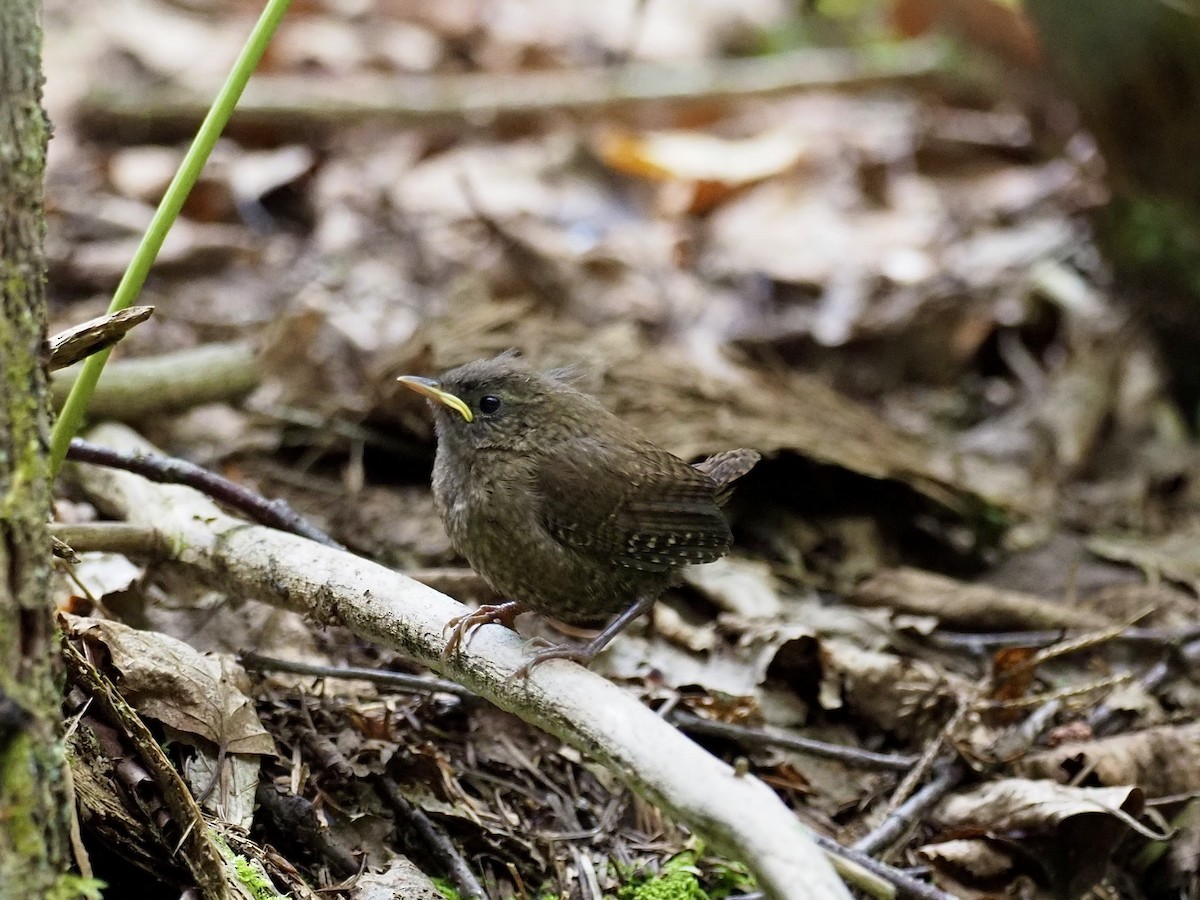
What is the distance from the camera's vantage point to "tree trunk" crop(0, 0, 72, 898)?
68.9 inches

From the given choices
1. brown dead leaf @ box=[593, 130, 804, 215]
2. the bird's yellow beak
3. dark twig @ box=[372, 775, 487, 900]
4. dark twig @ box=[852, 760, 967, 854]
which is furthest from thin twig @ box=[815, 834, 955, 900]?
brown dead leaf @ box=[593, 130, 804, 215]

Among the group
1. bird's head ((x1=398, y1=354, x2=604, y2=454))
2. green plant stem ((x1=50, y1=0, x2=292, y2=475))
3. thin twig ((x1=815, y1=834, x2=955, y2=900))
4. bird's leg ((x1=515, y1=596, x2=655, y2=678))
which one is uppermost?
green plant stem ((x1=50, y1=0, x2=292, y2=475))

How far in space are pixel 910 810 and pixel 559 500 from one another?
1.27 meters

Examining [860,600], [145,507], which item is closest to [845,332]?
[860,600]

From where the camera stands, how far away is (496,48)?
870cm

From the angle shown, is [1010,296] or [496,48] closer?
[1010,296]

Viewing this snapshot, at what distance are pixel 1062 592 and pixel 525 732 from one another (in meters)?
2.27

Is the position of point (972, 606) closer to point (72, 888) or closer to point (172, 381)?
point (172, 381)

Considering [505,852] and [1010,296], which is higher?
[1010,296]

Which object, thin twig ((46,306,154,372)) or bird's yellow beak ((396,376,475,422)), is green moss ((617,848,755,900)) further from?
thin twig ((46,306,154,372))

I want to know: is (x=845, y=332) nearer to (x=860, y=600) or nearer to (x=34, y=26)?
(x=860, y=600)

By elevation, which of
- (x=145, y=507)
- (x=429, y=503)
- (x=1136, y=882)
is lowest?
(x=1136, y=882)

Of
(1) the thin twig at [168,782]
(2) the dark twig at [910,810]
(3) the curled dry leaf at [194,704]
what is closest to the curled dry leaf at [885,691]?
(2) the dark twig at [910,810]

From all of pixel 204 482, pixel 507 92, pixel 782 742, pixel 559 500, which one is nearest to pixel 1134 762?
pixel 782 742
